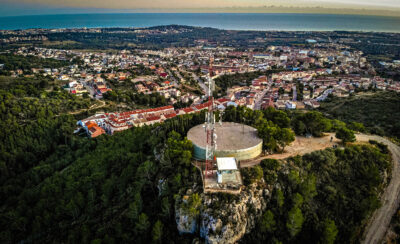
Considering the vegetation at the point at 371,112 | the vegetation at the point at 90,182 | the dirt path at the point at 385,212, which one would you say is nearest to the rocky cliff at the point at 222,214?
the vegetation at the point at 90,182

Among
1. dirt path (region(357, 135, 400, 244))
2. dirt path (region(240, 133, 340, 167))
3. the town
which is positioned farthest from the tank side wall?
the town

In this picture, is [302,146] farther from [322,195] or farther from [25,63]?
[25,63]

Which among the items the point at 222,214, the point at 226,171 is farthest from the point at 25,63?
the point at 222,214

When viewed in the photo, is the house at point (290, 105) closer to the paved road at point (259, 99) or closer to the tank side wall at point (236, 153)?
the paved road at point (259, 99)

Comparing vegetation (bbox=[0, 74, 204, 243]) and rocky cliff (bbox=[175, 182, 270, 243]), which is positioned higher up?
rocky cliff (bbox=[175, 182, 270, 243])

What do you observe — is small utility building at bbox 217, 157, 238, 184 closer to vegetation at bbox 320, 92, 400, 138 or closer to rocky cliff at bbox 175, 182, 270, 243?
rocky cliff at bbox 175, 182, 270, 243

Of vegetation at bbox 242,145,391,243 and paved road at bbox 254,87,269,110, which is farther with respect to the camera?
paved road at bbox 254,87,269,110
